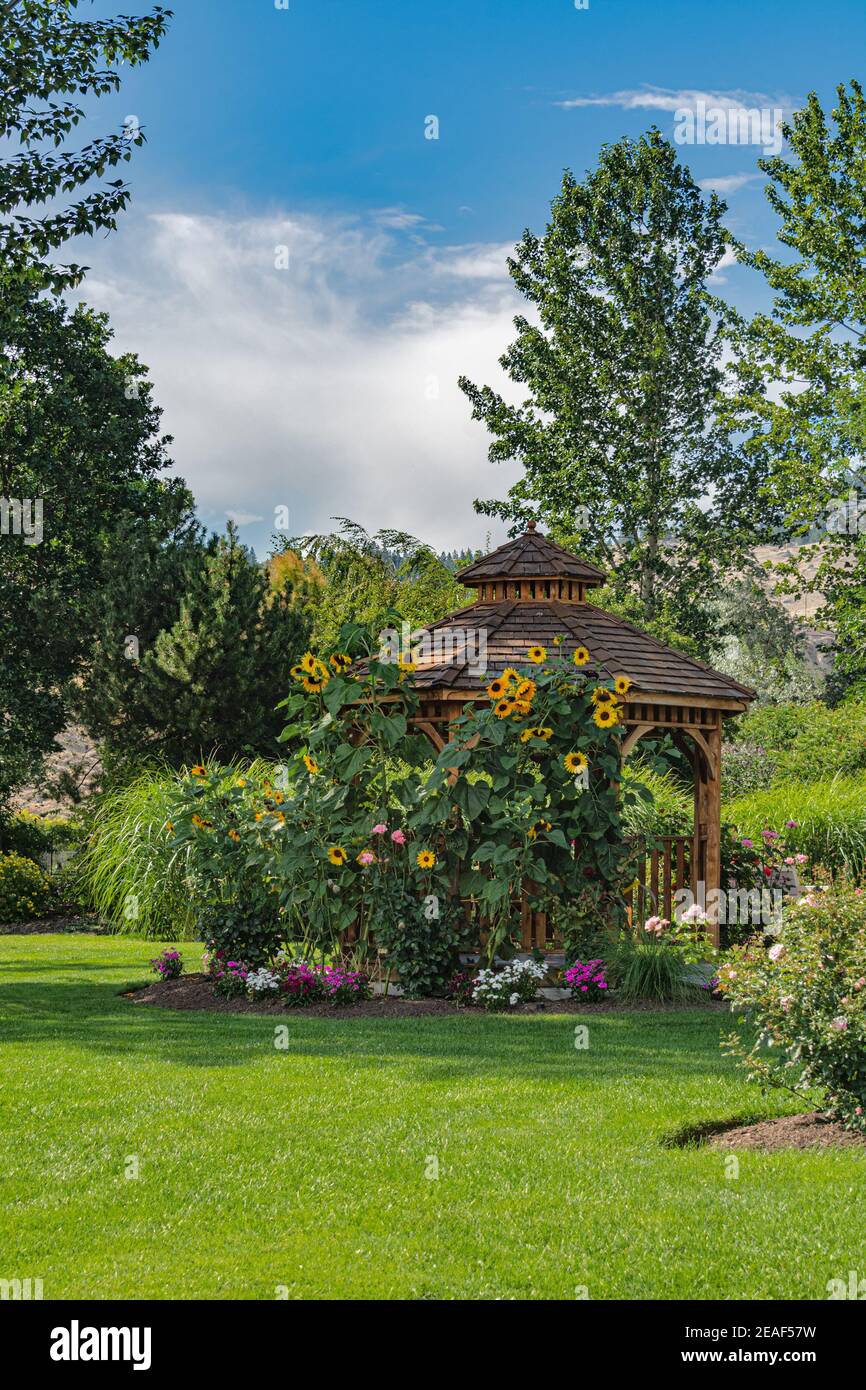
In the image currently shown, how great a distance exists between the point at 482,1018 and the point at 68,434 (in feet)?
53.5

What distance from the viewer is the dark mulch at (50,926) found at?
1770 centimetres

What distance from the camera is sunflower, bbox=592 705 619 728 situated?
10305 millimetres

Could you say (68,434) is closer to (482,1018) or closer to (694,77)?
(694,77)

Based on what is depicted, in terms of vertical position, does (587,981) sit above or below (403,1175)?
above

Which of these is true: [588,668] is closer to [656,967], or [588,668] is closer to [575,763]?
[575,763]

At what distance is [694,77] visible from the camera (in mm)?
19984

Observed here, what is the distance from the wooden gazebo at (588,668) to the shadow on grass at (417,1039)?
2001 mm

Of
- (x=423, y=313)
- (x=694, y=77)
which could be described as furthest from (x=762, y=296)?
(x=423, y=313)

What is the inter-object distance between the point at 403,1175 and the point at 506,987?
15.4 feet

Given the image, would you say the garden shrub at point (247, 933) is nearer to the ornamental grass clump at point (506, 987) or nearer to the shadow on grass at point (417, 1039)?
the shadow on grass at point (417, 1039)

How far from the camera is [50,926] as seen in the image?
18156mm

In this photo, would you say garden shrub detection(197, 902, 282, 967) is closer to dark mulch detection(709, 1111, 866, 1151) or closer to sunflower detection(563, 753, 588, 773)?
sunflower detection(563, 753, 588, 773)

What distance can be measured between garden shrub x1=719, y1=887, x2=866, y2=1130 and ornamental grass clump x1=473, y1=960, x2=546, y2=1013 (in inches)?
149

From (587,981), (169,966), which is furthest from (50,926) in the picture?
(587,981)
